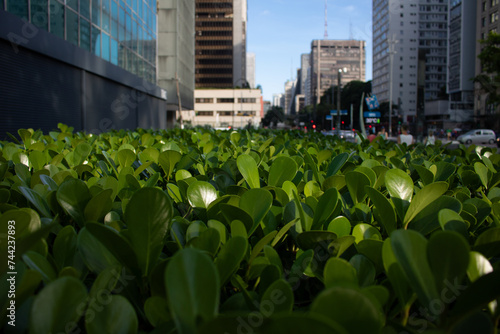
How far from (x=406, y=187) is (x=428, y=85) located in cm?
14203

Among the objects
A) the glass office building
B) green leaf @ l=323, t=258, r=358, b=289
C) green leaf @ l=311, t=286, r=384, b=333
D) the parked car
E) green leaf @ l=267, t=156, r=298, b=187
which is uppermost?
the glass office building

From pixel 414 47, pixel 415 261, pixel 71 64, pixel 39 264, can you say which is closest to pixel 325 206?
pixel 415 261

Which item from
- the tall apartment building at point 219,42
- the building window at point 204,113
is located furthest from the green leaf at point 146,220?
the tall apartment building at point 219,42

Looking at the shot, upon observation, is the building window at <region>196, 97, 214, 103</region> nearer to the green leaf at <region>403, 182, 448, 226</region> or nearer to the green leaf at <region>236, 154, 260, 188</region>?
the green leaf at <region>236, 154, 260, 188</region>

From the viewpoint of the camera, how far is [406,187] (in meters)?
1.17

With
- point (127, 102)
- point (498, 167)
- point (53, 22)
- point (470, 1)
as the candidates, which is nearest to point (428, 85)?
point (470, 1)

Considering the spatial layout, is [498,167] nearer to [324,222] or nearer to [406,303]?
[324,222]

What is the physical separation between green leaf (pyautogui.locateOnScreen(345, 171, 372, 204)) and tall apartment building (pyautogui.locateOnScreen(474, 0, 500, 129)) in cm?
6483

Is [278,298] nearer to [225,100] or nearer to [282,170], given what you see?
[282,170]

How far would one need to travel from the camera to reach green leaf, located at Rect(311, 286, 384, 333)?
457 millimetres

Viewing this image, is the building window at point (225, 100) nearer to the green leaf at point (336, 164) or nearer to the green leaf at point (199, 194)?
the green leaf at point (336, 164)

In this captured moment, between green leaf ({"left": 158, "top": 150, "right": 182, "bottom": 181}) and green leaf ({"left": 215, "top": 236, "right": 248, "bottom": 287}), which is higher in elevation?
green leaf ({"left": 158, "top": 150, "right": 182, "bottom": 181})

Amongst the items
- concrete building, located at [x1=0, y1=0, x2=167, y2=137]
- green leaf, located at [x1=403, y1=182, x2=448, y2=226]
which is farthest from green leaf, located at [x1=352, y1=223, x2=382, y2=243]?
concrete building, located at [x1=0, y1=0, x2=167, y2=137]

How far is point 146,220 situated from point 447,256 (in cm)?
47
